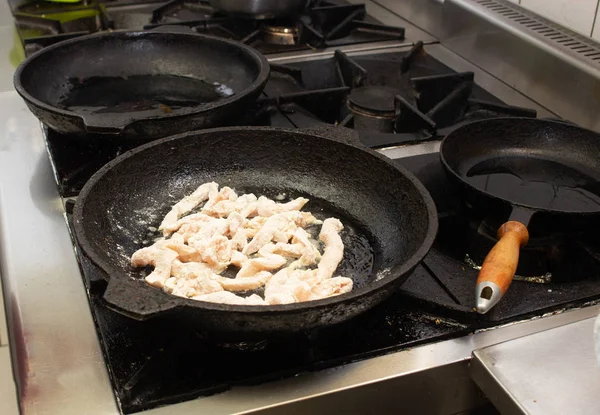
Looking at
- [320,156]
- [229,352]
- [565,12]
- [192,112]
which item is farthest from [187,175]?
[565,12]

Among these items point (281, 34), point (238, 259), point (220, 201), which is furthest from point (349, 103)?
point (238, 259)

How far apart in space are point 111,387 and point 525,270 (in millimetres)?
562

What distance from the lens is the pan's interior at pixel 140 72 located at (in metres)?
1.26

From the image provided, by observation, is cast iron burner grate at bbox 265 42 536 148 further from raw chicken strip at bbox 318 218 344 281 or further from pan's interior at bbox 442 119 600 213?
raw chicken strip at bbox 318 218 344 281

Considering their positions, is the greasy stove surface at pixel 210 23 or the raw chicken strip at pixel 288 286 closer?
the raw chicken strip at pixel 288 286

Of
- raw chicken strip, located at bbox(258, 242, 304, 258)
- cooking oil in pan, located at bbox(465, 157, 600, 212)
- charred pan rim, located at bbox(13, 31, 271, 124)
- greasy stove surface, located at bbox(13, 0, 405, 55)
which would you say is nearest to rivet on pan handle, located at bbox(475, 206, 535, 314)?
cooking oil in pan, located at bbox(465, 157, 600, 212)

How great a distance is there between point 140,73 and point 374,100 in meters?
0.51

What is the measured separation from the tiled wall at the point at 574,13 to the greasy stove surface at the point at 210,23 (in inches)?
15.8

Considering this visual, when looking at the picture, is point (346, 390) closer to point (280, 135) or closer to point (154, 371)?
point (154, 371)

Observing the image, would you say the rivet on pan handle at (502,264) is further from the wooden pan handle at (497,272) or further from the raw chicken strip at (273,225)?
the raw chicken strip at (273,225)

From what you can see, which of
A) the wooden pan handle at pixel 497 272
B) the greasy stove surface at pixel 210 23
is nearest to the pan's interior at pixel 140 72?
the greasy stove surface at pixel 210 23

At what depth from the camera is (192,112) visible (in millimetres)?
1003

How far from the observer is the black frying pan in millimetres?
1229

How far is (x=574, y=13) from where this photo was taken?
4.33ft
